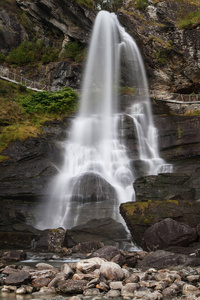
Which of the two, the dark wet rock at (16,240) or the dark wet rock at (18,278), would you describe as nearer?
the dark wet rock at (18,278)

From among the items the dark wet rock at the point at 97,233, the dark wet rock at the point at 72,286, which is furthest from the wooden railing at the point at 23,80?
the dark wet rock at the point at 72,286

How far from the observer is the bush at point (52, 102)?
24.4 metres

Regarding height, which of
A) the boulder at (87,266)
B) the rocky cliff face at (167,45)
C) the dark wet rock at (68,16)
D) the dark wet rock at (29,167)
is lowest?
the boulder at (87,266)

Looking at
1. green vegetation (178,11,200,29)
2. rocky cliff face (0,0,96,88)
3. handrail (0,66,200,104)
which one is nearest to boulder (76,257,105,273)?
handrail (0,66,200,104)

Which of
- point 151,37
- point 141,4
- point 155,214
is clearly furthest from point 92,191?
point 141,4

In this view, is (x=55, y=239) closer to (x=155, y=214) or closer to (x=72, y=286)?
(x=155, y=214)

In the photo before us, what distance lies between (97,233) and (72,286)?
5940 millimetres

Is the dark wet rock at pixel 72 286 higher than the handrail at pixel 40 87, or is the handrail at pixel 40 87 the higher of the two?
the handrail at pixel 40 87

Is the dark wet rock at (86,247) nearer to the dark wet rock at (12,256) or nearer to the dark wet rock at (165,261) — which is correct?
the dark wet rock at (12,256)

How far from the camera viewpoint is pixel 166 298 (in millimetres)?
5723

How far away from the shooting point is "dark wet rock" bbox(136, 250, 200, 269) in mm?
8141

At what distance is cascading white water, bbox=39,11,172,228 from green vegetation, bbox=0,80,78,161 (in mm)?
1826

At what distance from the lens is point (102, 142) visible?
70.3 ft

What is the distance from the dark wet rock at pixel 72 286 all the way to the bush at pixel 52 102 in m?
19.1
